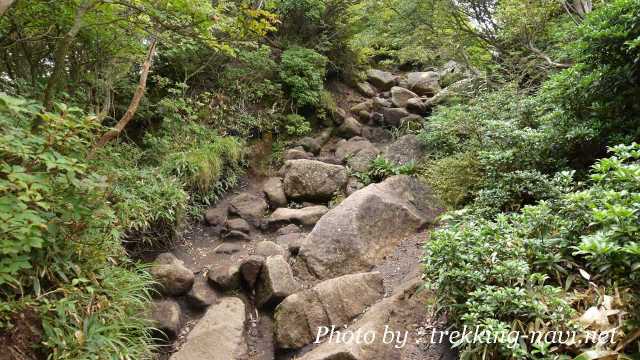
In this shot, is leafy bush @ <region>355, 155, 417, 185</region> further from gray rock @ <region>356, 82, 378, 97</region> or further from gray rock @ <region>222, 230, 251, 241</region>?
gray rock @ <region>356, 82, 378, 97</region>

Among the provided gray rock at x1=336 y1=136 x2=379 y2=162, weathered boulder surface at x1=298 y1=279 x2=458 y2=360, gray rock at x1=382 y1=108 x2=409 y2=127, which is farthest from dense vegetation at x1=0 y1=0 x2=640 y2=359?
gray rock at x1=382 y1=108 x2=409 y2=127

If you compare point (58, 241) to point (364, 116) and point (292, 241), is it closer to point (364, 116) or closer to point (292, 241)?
point (292, 241)

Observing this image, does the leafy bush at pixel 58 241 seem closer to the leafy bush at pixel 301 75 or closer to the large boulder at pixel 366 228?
the large boulder at pixel 366 228

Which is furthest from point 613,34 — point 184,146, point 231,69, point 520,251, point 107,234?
point 231,69

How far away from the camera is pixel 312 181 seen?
7.84m

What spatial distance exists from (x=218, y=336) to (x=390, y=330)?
2.12 m

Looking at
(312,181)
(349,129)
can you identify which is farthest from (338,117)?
(312,181)

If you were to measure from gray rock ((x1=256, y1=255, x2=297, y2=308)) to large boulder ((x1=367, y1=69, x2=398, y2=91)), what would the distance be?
30.2ft

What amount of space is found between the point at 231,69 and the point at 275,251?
511 centimetres

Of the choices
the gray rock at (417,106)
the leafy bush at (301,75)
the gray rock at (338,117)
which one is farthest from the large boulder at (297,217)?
the gray rock at (417,106)

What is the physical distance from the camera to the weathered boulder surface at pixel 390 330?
11.8 feet

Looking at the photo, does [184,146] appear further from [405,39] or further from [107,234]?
[405,39]

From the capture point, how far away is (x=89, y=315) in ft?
11.0

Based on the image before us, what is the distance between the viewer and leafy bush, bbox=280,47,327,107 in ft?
32.7
